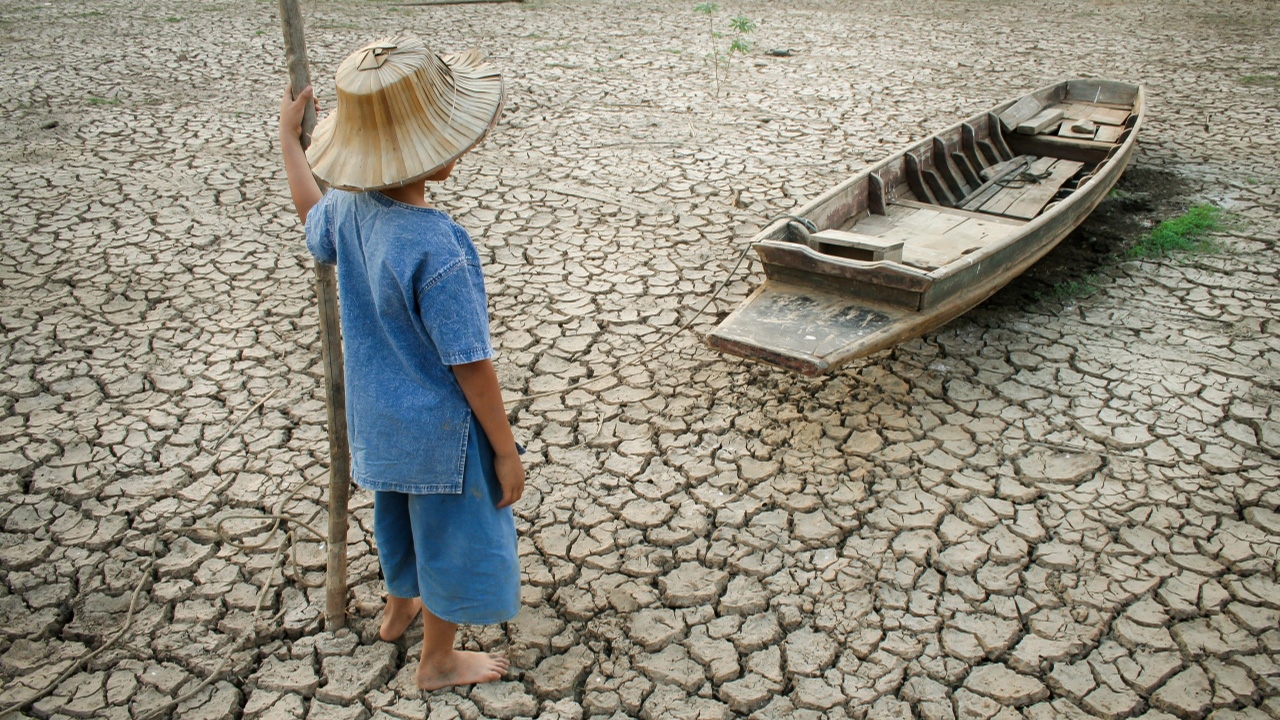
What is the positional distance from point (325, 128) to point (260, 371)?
2.46m

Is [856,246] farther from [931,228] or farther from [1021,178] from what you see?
[1021,178]

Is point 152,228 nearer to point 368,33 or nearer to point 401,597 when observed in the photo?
point 401,597

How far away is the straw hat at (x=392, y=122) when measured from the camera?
1.95 m

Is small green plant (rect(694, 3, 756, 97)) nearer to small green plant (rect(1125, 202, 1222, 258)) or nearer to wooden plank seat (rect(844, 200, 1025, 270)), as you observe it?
wooden plank seat (rect(844, 200, 1025, 270))

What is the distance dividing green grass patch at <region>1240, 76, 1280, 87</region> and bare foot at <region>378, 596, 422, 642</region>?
9959 millimetres

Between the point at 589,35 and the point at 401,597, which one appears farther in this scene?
the point at 589,35

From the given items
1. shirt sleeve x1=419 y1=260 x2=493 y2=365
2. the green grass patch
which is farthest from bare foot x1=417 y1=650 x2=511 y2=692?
the green grass patch

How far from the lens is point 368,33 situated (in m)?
11.2

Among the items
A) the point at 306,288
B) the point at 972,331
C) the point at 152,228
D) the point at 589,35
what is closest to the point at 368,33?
the point at 589,35

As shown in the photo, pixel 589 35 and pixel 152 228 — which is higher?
pixel 589 35

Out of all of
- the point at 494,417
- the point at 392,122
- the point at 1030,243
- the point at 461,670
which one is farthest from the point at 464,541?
the point at 1030,243

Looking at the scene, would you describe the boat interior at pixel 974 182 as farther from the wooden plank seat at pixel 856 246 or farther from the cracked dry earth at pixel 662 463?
the cracked dry earth at pixel 662 463

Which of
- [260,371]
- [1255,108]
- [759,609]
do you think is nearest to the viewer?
[759,609]

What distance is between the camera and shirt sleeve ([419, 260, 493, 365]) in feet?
6.40
